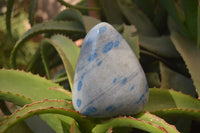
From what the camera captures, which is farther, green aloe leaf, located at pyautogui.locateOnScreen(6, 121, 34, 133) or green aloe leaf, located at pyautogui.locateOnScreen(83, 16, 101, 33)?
green aloe leaf, located at pyautogui.locateOnScreen(83, 16, 101, 33)

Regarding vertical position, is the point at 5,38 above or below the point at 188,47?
below

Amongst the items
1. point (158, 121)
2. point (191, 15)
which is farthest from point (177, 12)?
point (158, 121)

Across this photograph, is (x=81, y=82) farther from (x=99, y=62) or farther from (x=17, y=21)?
(x=17, y=21)

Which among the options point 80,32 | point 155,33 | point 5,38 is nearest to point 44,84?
point 80,32

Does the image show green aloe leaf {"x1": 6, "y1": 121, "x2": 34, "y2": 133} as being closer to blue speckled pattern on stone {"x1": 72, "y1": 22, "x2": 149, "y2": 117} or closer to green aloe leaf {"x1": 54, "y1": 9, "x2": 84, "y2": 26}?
blue speckled pattern on stone {"x1": 72, "y1": 22, "x2": 149, "y2": 117}

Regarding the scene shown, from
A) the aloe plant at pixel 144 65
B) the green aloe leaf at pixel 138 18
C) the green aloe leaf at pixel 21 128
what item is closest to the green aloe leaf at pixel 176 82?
the aloe plant at pixel 144 65

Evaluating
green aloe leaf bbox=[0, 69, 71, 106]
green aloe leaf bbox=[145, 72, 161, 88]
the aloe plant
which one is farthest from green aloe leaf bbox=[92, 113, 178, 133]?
green aloe leaf bbox=[145, 72, 161, 88]

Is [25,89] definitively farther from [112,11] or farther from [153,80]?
[112,11]
